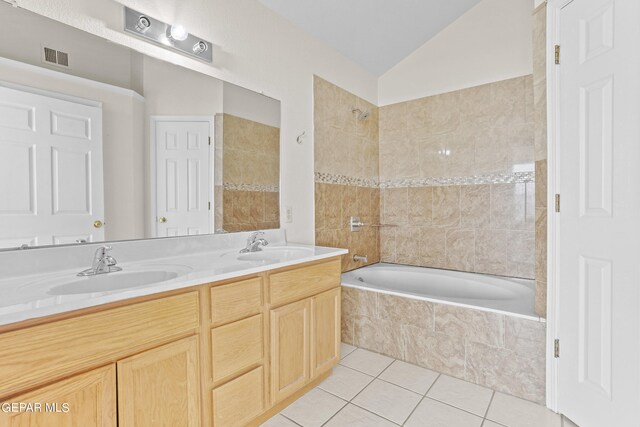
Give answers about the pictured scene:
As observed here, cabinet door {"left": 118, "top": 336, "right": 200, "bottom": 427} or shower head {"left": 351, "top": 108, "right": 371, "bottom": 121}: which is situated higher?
shower head {"left": 351, "top": 108, "right": 371, "bottom": 121}

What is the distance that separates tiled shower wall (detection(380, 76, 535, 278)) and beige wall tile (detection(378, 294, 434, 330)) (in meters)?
1.00

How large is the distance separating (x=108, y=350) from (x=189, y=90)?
1.39m

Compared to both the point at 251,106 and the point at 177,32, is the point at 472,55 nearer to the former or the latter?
the point at 251,106

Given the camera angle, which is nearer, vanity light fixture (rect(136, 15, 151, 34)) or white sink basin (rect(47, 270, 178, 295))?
white sink basin (rect(47, 270, 178, 295))

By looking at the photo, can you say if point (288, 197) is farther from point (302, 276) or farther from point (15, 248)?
point (15, 248)

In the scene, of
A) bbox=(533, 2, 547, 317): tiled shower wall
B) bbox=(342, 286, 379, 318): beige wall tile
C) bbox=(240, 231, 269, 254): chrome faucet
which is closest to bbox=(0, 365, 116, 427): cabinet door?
bbox=(240, 231, 269, 254): chrome faucet

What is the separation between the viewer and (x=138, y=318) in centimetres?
107

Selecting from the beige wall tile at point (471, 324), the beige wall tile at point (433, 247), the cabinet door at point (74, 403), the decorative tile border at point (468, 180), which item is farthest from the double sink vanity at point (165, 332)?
the decorative tile border at point (468, 180)

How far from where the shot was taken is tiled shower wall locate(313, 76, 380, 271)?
2707 mm

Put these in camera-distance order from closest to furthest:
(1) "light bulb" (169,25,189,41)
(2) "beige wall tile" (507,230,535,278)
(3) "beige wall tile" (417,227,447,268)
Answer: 1. (1) "light bulb" (169,25,189,41)
2. (2) "beige wall tile" (507,230,535,278)
3. (3) "beige wall tile" (417,227,447,268)

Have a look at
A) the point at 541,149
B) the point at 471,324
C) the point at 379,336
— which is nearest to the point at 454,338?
the point at 471,324

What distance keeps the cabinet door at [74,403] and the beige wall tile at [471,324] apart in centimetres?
181

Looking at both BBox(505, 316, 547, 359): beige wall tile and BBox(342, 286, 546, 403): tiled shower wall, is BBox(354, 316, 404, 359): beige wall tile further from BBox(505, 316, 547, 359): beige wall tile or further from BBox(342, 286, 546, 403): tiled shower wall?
BBox(505, 316, 547, 359): beige wall tile

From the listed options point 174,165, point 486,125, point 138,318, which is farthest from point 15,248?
point 486,125
